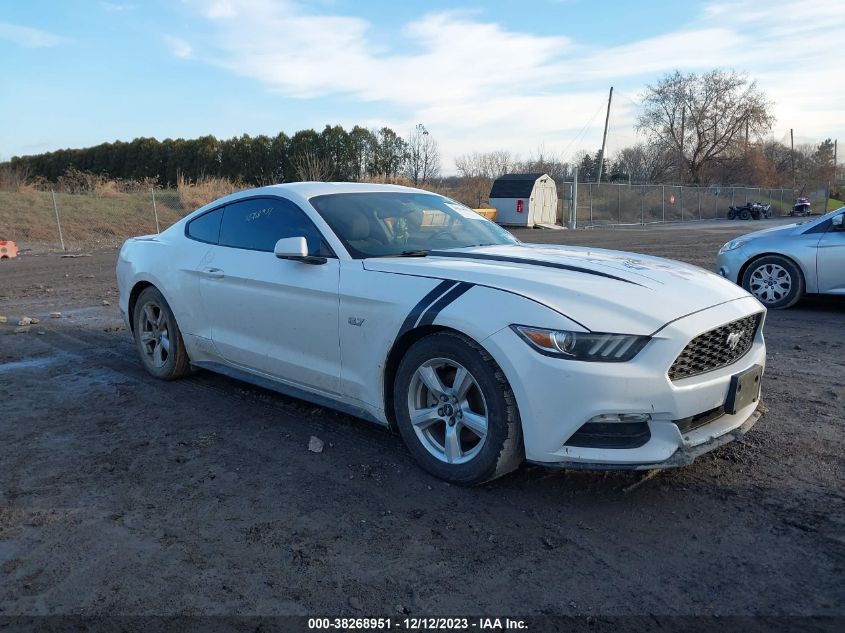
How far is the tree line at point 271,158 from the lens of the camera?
35500 millimetres

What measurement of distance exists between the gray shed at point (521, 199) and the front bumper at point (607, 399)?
2692cm

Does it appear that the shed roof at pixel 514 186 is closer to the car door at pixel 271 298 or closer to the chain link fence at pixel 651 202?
the chain link fence at pixel 651 202

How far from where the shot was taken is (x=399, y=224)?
446 centimetres

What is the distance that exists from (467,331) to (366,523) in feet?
3.28

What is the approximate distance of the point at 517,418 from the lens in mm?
3178

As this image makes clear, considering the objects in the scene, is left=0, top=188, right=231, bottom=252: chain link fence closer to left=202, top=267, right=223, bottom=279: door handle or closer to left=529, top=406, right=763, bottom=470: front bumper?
left=202, top=267, right=223, bottom=279: door handle

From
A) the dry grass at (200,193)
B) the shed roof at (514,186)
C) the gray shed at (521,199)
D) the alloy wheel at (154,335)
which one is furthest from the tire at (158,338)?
the shed roof at (514,186)

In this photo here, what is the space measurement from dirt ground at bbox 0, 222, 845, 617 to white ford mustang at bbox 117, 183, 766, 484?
0.29 metres

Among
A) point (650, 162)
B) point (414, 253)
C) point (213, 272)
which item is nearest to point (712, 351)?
point (414, 253)

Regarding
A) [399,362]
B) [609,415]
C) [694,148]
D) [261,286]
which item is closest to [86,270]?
[261,286]

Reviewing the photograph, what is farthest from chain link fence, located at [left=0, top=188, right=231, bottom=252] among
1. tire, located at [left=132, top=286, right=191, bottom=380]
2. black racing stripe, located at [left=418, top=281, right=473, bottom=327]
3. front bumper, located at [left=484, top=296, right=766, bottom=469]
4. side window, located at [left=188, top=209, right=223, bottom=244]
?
front bumper, located at [left=484, top=296, right=766, bottom=469]

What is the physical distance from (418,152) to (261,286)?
119 ft

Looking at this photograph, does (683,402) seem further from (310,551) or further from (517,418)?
(310,551)

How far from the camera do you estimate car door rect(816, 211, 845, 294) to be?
785 cm
